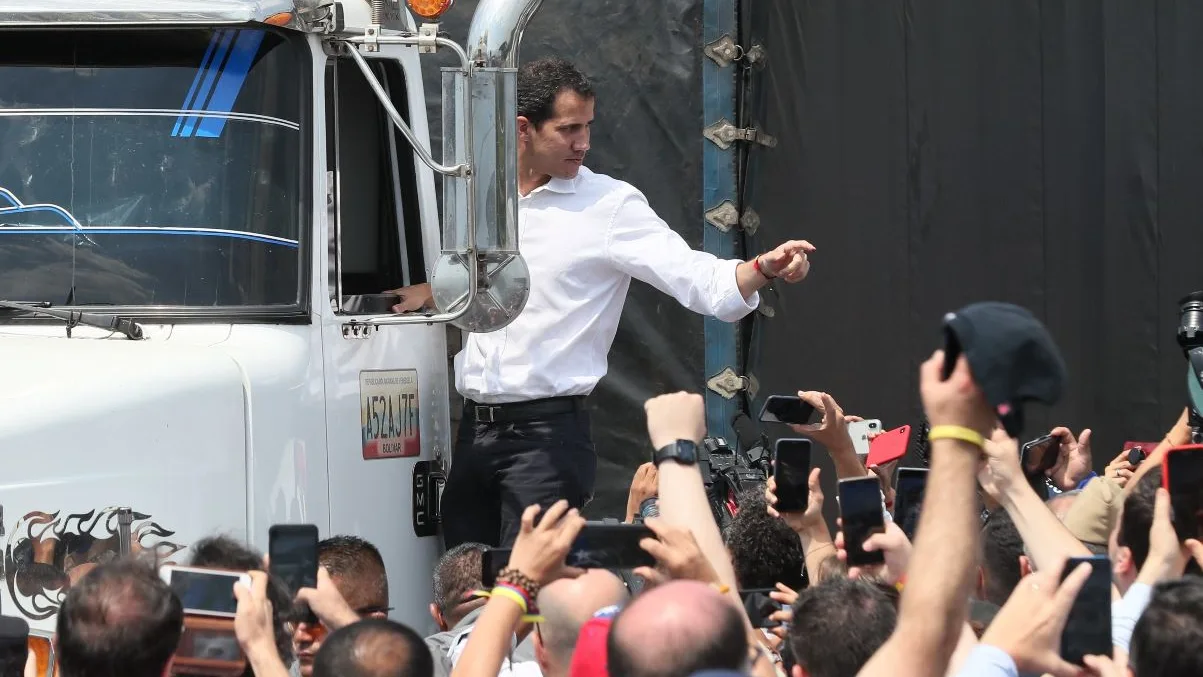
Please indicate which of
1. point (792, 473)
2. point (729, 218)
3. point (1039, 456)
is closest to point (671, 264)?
point (1039, 456)

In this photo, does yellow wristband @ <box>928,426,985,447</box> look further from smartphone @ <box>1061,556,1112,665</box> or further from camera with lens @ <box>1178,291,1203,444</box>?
camera with lens @ <box>1178,291,1203,444</box>

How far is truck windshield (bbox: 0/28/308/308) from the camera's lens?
4.45m

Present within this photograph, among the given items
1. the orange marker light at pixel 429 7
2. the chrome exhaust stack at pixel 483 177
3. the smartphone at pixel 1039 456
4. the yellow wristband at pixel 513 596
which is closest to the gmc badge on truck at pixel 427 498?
the chrome exhaust stack at pixel 483 177

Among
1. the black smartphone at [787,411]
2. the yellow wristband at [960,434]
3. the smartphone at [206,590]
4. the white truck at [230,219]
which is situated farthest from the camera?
the white truck at [230,219]

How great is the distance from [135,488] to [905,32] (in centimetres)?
374

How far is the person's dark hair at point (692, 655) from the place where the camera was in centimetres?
234

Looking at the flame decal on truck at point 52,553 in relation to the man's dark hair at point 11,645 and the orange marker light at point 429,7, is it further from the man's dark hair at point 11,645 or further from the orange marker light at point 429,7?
the orange marker light at point 429,7

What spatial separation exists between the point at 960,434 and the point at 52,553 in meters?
2.29

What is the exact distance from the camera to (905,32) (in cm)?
660

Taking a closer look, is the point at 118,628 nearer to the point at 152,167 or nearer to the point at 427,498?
the point at 152,167

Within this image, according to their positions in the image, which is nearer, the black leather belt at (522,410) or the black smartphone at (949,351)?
the black smartphone at (949,351)

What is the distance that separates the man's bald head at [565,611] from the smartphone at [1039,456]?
209cm

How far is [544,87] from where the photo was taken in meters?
5.06

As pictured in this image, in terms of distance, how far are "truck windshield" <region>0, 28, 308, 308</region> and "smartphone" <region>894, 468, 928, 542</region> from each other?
1682 mm
